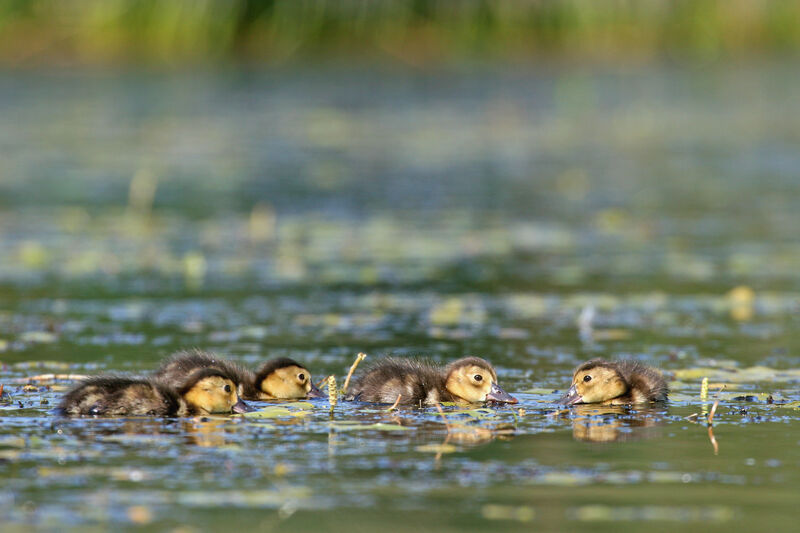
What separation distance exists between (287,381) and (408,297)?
152 inches

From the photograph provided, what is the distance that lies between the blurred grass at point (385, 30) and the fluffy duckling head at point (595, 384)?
75.6 feet

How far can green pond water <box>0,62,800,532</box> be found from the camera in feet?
Result: 19.7

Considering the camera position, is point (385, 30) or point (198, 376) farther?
point (385, 30)

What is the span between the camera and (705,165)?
21.3m

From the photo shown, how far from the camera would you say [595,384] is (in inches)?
313

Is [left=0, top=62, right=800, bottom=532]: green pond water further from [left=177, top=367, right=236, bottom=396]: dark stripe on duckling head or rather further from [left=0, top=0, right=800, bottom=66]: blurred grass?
[left=0, top=0, right=800, bottom=66]: blurred grass

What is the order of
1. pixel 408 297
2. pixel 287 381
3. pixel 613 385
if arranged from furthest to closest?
pixel 408 297 → pixel 287 381 → pixel 613 385

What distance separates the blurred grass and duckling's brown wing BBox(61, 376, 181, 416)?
23.9 metres

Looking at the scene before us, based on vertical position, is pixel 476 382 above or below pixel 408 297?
below

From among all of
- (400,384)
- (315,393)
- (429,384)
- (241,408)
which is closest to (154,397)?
(241,408)

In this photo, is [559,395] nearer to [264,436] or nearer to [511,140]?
[264,436]

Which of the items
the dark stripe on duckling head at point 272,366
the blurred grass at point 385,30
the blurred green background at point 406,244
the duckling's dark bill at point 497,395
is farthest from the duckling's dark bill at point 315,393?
the blurred grass at point 385,30

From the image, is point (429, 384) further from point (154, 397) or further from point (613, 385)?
point (154, 397)

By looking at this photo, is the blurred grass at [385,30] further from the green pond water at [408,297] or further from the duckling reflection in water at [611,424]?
the duckling reflection in water at [611,424]
